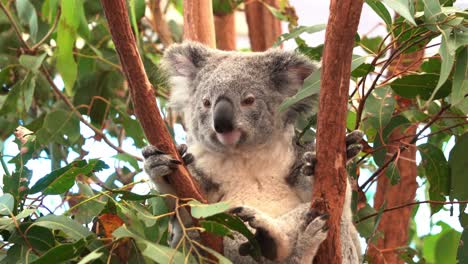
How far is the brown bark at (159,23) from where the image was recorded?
13.9 feet

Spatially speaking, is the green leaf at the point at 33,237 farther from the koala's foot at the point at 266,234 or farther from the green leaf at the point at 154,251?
the koala's foot at the point at 266,234

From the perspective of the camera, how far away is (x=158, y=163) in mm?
2289

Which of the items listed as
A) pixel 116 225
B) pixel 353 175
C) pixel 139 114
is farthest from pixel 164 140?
pixel 353 175

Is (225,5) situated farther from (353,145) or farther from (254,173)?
(353,145)

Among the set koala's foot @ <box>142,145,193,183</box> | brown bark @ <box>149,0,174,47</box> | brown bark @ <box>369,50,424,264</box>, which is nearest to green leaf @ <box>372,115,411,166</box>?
brown bark @ <box>369,50,424,264</box>

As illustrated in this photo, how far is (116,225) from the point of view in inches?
86.4

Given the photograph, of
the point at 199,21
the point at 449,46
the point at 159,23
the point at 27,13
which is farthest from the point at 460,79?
the point at 159,23

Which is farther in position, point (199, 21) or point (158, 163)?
point (199, 21)

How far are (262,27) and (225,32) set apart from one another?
0.75ft

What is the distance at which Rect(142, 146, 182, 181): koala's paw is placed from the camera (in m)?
2.27

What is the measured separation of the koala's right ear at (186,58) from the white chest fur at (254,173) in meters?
0.42

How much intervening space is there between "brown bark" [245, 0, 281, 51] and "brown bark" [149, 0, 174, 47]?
52 centimetres

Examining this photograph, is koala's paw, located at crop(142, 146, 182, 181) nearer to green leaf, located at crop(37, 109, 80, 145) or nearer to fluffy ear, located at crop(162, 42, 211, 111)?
fluffy ear, located at crop(162, 42, 211, 111)

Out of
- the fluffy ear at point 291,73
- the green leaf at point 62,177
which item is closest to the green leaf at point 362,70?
the fluffy ear at point 291,73
